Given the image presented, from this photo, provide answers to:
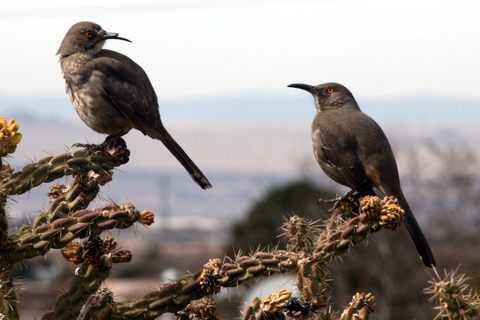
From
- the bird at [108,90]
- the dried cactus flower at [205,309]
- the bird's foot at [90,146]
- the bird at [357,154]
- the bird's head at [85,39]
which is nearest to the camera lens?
the dried cactus flower at [205,309]

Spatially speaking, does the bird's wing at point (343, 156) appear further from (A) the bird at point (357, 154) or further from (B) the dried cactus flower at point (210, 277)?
(B) the dried cactus flower at point (210, 277)

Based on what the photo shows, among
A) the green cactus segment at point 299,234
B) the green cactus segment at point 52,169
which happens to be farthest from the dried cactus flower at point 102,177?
the green cactus segment at point 299,234

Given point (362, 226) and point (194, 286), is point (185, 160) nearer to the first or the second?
point (194, 286)

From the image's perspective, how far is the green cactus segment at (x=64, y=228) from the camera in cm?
302

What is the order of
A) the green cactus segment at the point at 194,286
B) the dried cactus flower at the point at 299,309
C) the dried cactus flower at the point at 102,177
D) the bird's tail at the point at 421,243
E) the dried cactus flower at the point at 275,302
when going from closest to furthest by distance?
the dried cactus flower at the point at 275,302 < the green cactus segment at the point at 194,286 < the dried cactus flower at the point at 299,309 < the dried cactus flower at the point at 102,177 < the bird's tail at the point at 421,243

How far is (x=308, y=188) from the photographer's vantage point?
2342 cm

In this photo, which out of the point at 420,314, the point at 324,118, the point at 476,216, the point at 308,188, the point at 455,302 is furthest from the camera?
the point at 308,188

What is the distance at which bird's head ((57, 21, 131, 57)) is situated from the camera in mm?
5367

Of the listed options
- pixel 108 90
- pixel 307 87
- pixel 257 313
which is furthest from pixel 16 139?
pixel 307 87

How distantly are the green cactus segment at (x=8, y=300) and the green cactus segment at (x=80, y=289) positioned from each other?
0.67ft

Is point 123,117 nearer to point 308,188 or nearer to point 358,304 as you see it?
point 358,304

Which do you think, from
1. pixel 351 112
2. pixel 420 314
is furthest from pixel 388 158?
pixel 420 314

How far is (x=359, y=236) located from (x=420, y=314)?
19143 millimetres

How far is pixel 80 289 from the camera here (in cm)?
321
